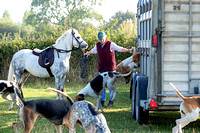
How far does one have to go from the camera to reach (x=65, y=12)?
185 ft

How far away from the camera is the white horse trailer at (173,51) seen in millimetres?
6758

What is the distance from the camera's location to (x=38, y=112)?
5809 millimetres

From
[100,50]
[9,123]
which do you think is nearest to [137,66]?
[100,50]

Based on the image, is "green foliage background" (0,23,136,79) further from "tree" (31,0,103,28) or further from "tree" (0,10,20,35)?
"tree" (0,10,20,35)

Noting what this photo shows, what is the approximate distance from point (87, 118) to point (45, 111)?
2.99 feet

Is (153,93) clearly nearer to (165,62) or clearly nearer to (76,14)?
(165,62)

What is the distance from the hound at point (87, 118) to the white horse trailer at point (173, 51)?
1837mm

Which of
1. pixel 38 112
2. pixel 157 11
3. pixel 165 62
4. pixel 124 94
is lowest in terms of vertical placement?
pixel 124 94

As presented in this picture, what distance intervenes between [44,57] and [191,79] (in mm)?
5224

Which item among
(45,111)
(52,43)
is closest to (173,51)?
(45,111)

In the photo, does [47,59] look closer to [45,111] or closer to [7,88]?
[7,88]

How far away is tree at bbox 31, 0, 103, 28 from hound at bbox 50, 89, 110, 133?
47378mm

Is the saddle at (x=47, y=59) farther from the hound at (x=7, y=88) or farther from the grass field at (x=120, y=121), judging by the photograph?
the hound at (x=7, y=88)

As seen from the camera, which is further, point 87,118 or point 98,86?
point 98,86
